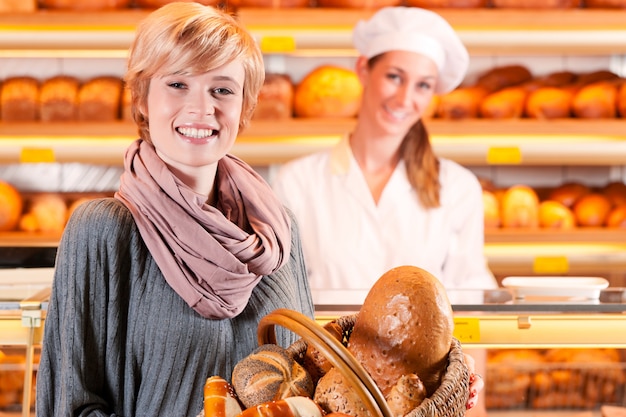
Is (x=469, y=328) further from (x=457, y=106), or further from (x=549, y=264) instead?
(x=457, y=106)

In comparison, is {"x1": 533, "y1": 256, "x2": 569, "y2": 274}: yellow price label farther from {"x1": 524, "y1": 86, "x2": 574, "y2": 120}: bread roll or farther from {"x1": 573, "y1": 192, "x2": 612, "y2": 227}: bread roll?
{"x1": 524, "y1": 86, "x2": 574, "y2": 120}: bread roll

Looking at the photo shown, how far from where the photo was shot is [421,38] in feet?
9.14

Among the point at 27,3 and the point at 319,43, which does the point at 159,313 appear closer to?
the point at 319,43

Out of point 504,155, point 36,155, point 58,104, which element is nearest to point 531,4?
A: point 504,155

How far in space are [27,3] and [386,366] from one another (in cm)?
279

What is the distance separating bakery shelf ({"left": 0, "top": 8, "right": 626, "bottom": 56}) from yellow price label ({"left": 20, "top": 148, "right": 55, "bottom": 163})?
0.43 meters

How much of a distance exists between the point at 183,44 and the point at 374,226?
1.73 meters

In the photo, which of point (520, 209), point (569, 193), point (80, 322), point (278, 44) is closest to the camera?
point (80, 322)

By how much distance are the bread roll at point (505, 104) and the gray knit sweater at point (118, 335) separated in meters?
2.44

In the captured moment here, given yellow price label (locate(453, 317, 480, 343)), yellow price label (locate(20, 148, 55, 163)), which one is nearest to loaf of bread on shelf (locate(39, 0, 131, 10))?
yellow price label (locate(20, 148, 55, 163))

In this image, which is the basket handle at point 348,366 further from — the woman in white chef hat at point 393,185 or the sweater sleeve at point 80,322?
the woman in white chef hat at point 393,185

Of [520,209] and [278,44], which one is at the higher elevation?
[278,44]

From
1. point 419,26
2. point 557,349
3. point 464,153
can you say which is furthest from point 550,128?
point 557,349

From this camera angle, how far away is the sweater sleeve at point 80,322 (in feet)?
4.05
